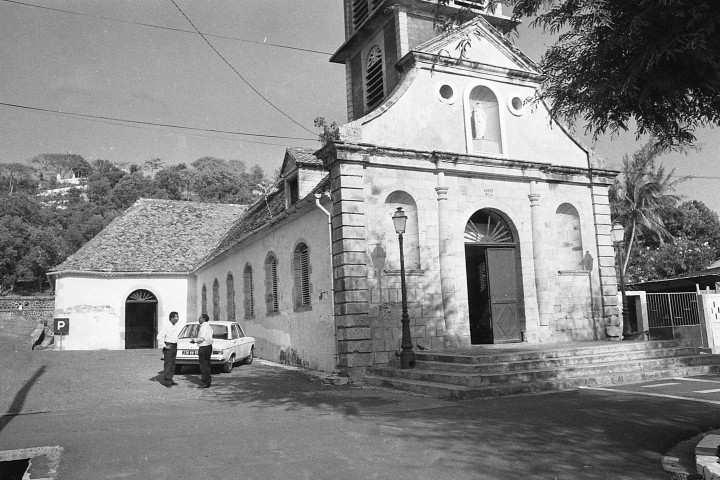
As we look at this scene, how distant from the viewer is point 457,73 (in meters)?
16.4

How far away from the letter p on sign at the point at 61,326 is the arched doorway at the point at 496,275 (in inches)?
757

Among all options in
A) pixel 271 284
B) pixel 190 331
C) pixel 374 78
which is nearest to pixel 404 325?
pixel 190 331

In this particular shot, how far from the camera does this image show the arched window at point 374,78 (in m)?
18.1

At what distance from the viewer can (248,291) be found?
22.2 meters

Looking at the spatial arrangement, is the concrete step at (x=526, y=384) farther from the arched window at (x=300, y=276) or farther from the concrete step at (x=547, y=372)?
the arched window at (x=300, y=276)

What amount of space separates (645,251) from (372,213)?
27.5m

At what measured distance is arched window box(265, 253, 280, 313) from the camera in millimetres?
19270

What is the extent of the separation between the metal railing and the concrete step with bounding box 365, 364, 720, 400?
21.0ft

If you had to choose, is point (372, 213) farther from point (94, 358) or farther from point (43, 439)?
point (94, 358)

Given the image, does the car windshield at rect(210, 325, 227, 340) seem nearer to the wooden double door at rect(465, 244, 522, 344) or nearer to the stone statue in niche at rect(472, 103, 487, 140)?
the wooden double door at rect(465, 244, 522, 344)

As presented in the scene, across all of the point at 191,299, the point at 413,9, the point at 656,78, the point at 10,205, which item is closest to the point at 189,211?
the point at 191,299

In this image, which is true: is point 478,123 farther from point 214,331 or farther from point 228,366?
point 228,366

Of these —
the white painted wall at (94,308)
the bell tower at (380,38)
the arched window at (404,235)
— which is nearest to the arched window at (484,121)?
the bell tower at (380,38)

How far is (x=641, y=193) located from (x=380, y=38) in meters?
24.5
